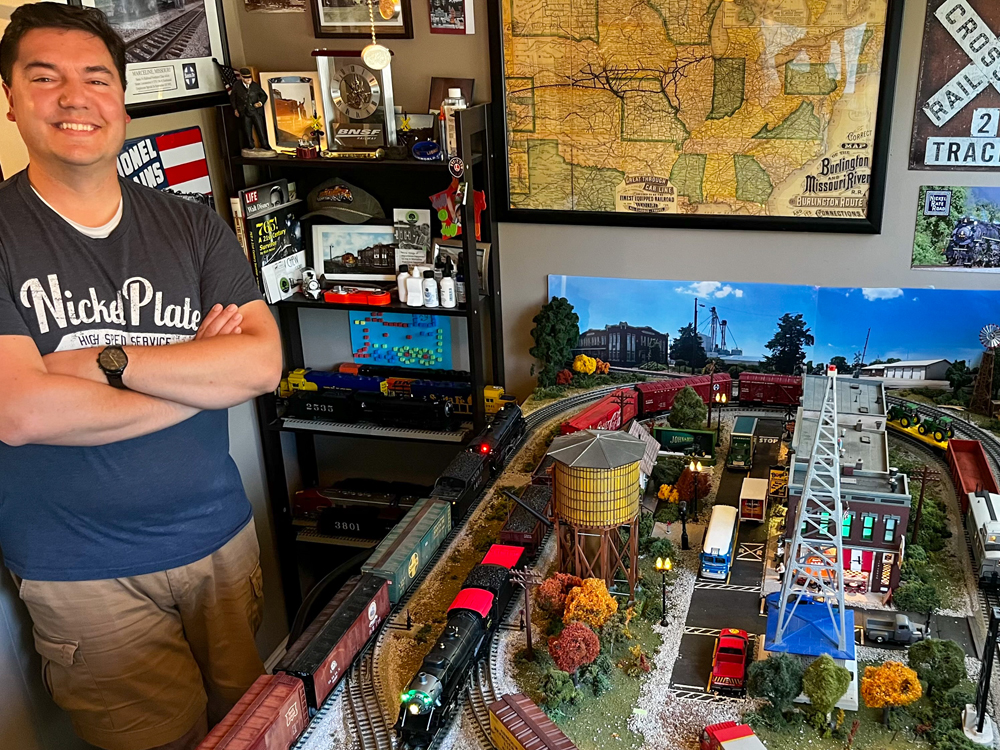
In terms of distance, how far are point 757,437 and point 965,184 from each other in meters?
1.74

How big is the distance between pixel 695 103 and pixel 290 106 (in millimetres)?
2468

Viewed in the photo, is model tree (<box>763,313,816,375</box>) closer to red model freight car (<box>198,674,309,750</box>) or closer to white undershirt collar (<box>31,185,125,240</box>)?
red model freight car (<box>198,674,309,750</box>)

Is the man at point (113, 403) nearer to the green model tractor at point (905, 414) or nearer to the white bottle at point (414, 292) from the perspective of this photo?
the white bottle at point (414, 292)

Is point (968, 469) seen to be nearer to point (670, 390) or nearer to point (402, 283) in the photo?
point (670, 390)

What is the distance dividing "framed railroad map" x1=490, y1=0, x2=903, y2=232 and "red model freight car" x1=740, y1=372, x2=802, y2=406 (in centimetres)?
88

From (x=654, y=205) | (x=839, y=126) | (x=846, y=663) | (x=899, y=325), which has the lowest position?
(x=846, y=663)

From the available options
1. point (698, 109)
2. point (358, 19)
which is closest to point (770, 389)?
point (698, 109)

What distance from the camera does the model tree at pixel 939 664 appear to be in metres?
3.11

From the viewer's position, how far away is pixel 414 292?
551 centimetres

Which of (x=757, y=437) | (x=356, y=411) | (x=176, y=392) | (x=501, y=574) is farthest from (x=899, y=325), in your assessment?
(x=176, y=392)

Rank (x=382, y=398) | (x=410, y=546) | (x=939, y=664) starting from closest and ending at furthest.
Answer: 1. (x=939, y=664)
2. (x=410, y=546)
3. (x=382, y=398)

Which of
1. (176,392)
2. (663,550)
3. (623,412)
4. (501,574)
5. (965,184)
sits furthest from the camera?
(623,412)

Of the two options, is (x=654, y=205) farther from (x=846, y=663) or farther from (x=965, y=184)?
(x=846, y=663)

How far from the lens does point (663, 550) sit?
3.96 metres
